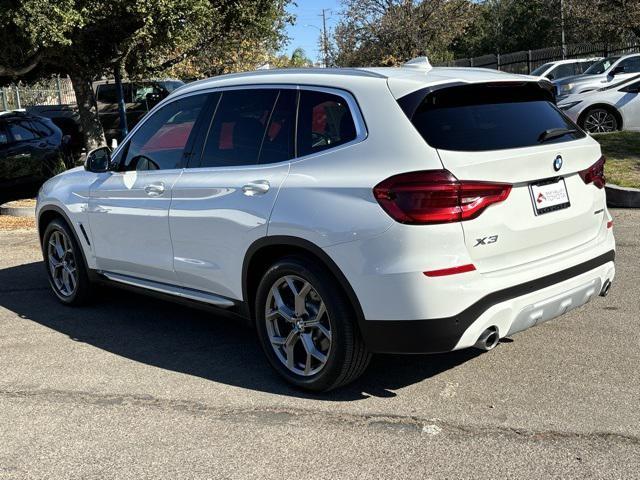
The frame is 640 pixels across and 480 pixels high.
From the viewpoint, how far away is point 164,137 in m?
5.27

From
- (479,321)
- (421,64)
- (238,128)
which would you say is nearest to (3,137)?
(238,128)

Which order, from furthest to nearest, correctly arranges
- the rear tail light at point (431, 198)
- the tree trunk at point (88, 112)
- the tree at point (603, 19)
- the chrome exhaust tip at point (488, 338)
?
the tree at point (603, 19) < the tree trunk at point (88, 112) < the chrome exhaust tip at point (488, 338) < the rear tail light at point (431, 198)

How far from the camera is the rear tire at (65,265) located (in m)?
6.13

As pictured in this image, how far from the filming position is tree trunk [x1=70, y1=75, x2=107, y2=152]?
15.3 meters

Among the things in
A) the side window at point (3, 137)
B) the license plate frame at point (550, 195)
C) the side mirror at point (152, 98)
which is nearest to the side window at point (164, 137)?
the license plate frame at point (550, 195)

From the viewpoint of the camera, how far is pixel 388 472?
333 cm

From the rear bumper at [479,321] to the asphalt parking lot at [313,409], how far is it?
450 millimetres

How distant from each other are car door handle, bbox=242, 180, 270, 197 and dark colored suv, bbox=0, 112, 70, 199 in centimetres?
1007

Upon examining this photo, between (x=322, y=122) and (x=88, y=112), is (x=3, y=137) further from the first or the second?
(x=322, y=122)

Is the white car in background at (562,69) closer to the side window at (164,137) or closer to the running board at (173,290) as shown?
the side window at (164,137)

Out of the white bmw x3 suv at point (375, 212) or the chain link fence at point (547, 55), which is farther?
the chain link fence at point (547, 55)

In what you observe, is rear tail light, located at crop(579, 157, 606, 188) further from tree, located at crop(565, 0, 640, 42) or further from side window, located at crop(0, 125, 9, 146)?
tree, located at crop(565, 0, 640, 42)

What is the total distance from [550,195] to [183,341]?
9.31 feet

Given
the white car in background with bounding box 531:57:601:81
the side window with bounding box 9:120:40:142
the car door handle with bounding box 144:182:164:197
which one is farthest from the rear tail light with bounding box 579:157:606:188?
the white car in background with bounding box 531:57:601:81
